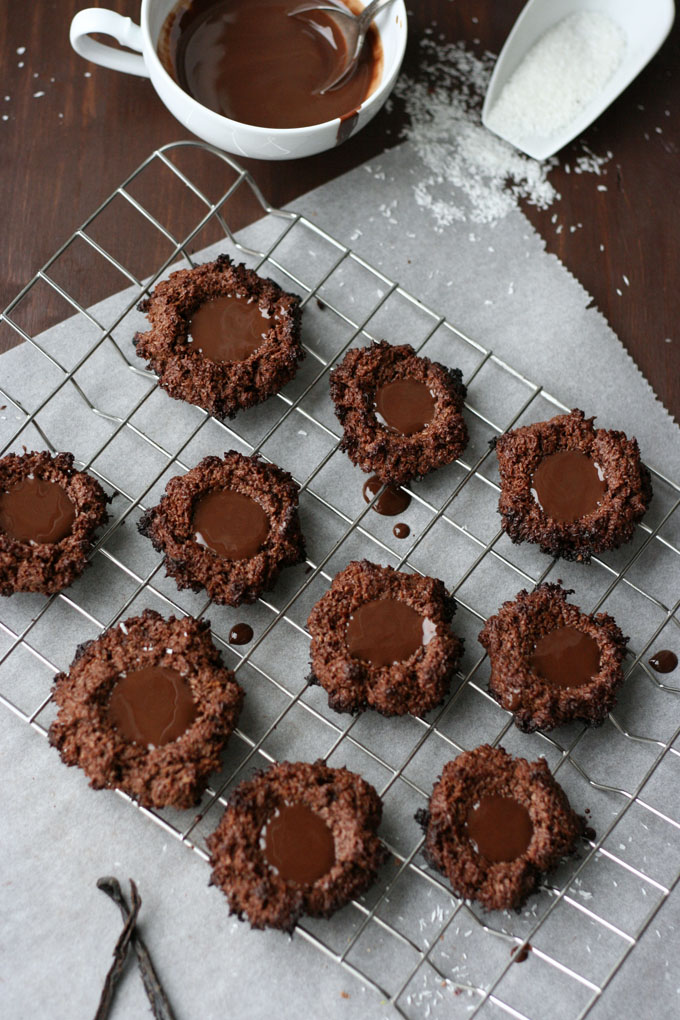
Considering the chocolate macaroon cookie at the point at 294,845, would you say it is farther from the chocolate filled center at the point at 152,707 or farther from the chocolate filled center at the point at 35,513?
the chocolate filled center at the point at 35,513

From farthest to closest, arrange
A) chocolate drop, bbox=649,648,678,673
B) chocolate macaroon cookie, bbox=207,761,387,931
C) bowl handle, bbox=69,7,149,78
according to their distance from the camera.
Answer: chocolate drop, bbox=649,648,678,673 → bowl handle, bbox=69,7,149,78 → chocolate macaroon cookie, bbox=207,761,387,931

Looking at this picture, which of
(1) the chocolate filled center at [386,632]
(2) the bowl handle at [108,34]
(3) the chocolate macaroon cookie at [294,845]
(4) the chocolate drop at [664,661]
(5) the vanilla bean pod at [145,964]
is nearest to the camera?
(3) the chocolate macaroon cookie at [294,845]

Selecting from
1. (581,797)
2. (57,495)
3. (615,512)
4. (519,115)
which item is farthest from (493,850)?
(519,115)

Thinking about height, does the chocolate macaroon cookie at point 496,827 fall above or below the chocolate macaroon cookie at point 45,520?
below

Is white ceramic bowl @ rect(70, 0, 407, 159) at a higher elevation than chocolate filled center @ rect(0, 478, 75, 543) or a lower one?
higher

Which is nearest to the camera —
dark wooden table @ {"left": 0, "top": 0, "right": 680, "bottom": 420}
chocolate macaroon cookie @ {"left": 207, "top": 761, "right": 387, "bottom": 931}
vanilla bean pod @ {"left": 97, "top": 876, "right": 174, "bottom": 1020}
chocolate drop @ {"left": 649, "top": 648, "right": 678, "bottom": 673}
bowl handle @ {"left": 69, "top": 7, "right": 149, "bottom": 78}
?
chocolate macaroon cookie @ {"left": 207, "top": 761, "right": 387, "bottom": 931}

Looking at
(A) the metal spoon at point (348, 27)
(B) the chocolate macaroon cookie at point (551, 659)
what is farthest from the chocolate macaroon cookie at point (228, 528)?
(A) the metal spoon at point (348, 27)

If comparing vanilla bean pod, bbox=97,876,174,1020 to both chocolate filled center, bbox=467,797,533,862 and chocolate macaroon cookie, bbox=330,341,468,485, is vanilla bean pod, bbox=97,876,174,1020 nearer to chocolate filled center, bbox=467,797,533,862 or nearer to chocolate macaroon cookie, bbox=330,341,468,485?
chocolate filled center, bbox=467,797,533,862

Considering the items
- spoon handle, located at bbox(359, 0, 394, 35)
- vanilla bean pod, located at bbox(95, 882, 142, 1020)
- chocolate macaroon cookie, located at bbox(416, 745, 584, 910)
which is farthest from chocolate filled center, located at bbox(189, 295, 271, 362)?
vanilla bean pod, located at bbox(95, 882, 142, 1020)
